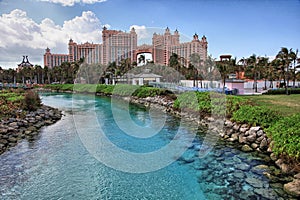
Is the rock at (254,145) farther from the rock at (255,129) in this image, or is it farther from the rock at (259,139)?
the rock at (255,129)

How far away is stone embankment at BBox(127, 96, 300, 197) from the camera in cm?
671

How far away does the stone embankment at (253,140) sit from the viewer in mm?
6713

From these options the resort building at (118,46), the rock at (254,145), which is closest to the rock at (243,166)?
the rock at (254,145)

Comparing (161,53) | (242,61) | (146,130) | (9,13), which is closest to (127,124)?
(146,130)

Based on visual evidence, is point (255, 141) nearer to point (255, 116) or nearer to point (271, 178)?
point (255, 116)

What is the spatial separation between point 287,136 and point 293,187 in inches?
85.9

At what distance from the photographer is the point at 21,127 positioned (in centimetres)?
1337

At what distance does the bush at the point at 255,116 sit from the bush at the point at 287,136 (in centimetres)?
78

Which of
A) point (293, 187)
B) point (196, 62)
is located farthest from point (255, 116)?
point (196, 62)

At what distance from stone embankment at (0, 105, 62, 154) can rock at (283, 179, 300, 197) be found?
997cm

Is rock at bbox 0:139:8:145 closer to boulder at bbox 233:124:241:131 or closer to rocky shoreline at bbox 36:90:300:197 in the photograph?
rocky shoreline at bbox 36:90:300:197

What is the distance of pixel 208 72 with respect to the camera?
130ft

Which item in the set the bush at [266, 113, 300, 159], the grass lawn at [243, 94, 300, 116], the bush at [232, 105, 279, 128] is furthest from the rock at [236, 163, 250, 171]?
the grass lawn at [243, 94, 300, 116]

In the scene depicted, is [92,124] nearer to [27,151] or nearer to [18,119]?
[18,119]
